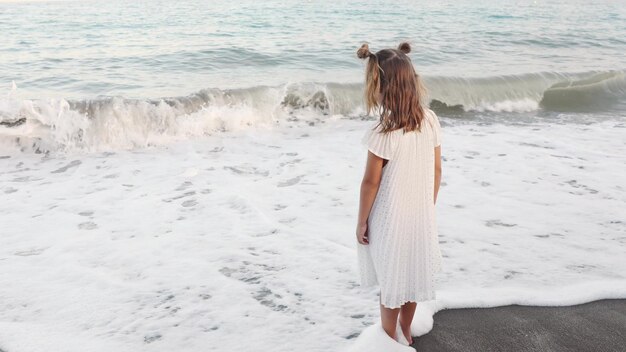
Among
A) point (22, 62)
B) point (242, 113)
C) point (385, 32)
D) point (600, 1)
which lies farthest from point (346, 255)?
point (600, 1)

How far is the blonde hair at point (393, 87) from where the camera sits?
249 cm

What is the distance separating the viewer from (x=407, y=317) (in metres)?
3.03

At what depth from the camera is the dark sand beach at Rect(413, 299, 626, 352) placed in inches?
119

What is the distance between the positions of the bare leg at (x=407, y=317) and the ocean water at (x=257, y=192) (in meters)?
0.12

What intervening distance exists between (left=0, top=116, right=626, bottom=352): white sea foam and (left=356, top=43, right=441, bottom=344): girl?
19.8 inches

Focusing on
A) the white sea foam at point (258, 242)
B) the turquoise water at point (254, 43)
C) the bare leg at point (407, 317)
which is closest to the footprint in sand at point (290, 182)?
the white sea foam at point (258, 242)

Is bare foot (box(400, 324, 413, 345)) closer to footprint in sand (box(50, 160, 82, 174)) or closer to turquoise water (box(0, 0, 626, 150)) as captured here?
footprint in sand (box(50, 160, 82, 174))

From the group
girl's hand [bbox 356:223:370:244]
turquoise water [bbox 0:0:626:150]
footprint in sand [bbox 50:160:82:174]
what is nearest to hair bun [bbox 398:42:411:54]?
girl's hand [bbox 356:223:370:244]

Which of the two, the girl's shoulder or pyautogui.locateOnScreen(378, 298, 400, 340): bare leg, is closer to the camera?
the girl's shoulder

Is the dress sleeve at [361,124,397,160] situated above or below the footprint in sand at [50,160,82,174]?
above

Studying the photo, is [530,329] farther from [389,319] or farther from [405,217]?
[405,217]

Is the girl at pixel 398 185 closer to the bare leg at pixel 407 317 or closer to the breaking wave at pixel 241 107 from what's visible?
the bare leg at pixel 407 317

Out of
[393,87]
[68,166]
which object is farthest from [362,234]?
[68,166]

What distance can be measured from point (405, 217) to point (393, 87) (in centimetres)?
65
